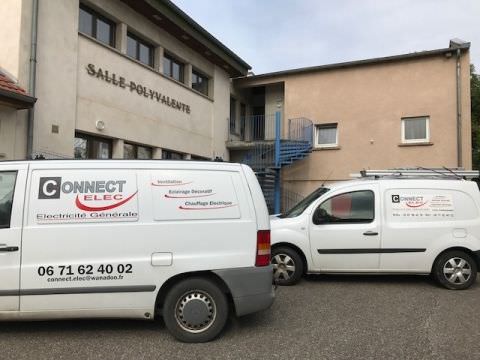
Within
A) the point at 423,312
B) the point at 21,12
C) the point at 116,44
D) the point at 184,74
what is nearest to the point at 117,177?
the point at 423,312

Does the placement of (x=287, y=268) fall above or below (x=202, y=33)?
below

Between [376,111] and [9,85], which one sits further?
[376,111]

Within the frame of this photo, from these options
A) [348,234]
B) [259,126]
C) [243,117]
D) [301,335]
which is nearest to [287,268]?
[348,234]

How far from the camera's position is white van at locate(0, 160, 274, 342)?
15.2ft

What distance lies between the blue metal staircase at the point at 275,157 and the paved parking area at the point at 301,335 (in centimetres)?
1069

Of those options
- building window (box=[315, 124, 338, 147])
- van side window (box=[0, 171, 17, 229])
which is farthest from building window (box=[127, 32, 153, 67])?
van side window (box=[0, 171, 17, 229])

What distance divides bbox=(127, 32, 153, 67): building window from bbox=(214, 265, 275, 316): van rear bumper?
10.4 metres

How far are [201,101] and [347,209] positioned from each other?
33.1 feet

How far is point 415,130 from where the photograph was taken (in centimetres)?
1700

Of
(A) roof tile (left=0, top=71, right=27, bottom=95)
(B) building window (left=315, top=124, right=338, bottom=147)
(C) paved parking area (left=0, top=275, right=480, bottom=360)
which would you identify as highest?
(B) building window (left=315, top=124, right=338, bottom=147)

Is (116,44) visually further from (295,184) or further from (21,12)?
(295,184)

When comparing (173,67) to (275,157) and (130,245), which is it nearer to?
(275,157)

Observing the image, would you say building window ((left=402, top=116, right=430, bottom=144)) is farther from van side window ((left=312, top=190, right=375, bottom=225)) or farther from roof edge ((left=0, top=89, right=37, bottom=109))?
roof edge ((left=0, top=89, right=37, bottom=109))

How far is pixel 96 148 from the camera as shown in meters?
12.1
